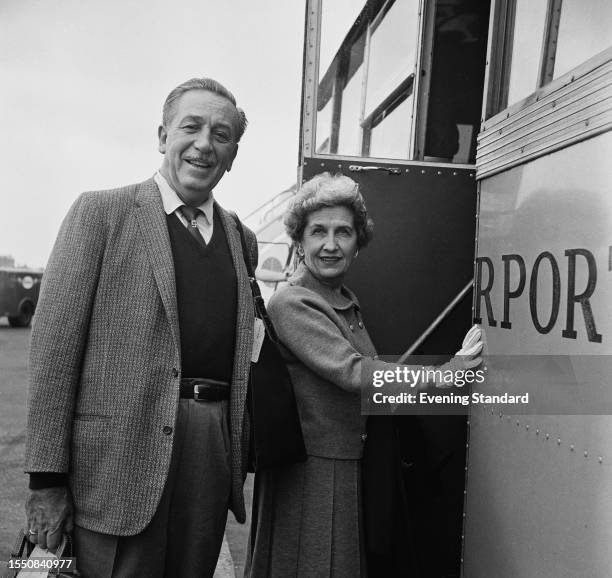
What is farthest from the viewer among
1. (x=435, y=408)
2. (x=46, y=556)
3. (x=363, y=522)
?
(x=435, y=408)

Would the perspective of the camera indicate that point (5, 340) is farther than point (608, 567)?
Yes

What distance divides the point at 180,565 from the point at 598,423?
1.17 metres

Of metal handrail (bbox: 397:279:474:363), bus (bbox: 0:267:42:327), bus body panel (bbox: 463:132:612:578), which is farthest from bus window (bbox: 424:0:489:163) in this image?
bus (bbox: 0:267:42:327)

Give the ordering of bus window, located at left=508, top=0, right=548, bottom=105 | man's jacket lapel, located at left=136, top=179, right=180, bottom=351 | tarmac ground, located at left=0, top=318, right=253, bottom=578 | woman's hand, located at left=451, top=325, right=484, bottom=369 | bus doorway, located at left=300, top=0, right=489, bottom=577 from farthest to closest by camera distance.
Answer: tarmac ground, located at left=0, top=318, right=253, bottom=578 < bus doorway, located at left=300, top=0, right=489, bottom=577 < woman's hand, located at left=451, top=325, right=484, bottom=369 < bus window, located at left=508, top=0, right=548, bottom=105 < man's jacket lapel, located at left=136, top=179, right=180, bottom=351

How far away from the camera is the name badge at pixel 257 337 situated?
2125mm

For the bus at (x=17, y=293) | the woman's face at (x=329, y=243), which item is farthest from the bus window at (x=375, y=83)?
the bus at (x=17, y=293)

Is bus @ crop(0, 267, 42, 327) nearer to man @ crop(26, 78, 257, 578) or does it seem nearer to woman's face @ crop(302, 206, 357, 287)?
woman's face @ crop(302, 206, 357, 287)

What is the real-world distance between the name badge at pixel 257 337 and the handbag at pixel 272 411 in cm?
1

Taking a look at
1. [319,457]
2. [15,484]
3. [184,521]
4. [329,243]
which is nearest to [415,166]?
[329,243]

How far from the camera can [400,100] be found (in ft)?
11.5

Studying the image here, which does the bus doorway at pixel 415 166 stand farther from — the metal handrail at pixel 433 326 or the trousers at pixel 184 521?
the trousers at pixel 184 521

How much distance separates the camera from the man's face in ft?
6.72

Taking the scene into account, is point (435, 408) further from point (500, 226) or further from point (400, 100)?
point (400, 100)

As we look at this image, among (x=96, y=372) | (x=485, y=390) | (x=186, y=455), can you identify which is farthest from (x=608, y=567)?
(x=96, y=372)
